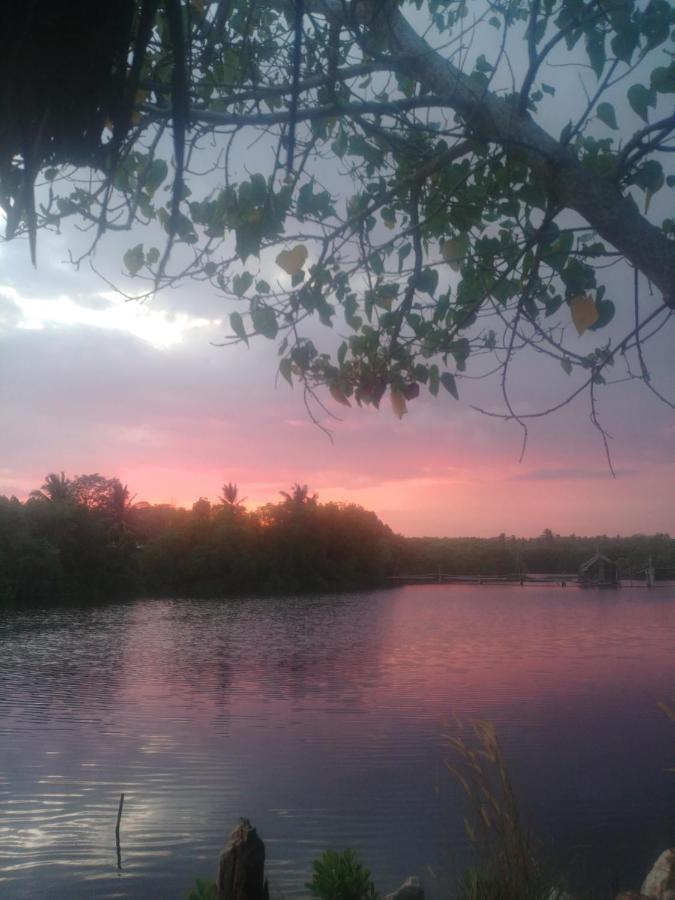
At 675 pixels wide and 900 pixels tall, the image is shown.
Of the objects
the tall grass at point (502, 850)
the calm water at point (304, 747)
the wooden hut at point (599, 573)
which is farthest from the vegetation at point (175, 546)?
the tall grass at point (502, 850)

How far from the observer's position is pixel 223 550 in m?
58.4

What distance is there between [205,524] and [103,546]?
11.7 metres

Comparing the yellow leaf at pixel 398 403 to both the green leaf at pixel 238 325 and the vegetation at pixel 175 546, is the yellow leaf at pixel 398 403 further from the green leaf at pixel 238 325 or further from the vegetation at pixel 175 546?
the vegetation at pixel 175 546

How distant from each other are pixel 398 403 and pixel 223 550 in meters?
56.4

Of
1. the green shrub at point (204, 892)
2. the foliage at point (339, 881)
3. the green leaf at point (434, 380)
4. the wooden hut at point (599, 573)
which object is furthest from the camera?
the wooden hut at point (599, 573)

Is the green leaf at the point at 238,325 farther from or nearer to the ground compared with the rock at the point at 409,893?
farther from the ground

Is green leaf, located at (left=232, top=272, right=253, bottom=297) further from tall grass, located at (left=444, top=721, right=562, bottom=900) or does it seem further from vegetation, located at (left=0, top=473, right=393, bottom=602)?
vegetation, located at (left=0, top=473, right=393, bottom=602)

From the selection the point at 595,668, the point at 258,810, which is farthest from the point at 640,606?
the point at 258,810

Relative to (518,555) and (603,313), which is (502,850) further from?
(518,555)

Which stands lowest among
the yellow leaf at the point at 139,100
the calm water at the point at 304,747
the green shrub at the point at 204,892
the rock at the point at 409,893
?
the calm water at the point at 304,747

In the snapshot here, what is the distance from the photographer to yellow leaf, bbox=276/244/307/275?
2764mm

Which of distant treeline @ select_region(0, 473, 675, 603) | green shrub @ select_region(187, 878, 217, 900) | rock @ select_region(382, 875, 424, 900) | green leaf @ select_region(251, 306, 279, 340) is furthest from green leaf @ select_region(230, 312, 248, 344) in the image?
distant treeline @ select_region(0, 473, 675, 603)

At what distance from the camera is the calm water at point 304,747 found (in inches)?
341

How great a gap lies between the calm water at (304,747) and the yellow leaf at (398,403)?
13.2 feet
